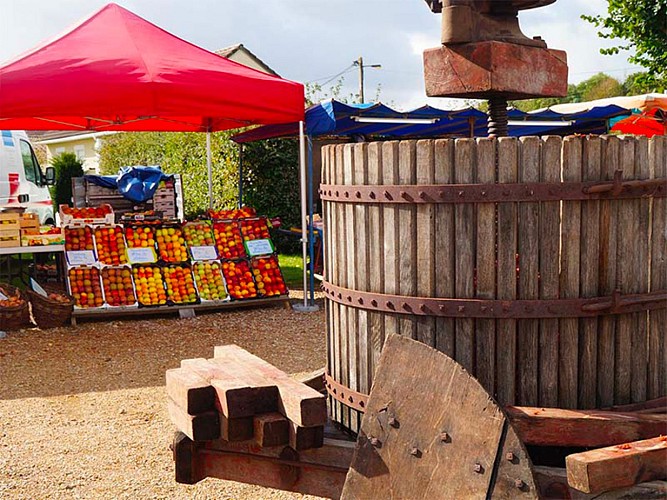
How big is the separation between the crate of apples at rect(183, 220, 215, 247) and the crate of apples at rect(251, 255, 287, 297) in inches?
25.0

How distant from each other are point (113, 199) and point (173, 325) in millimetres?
4917

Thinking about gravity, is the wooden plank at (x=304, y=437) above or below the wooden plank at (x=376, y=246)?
below

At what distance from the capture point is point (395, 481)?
8.80 ft

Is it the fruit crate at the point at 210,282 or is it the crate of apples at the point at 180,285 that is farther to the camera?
the fruit crate at the point at 210,282

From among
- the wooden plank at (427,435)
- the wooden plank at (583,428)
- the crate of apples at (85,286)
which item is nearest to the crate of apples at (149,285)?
the crate of apples at (85,286)

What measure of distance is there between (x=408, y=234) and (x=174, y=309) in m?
6.58

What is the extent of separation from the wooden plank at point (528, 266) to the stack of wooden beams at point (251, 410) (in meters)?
0.80

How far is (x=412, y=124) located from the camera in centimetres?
1176

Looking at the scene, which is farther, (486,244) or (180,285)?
(180,285)

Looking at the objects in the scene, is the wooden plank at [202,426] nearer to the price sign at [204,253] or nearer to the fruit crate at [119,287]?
the fruit crate at [119,287]

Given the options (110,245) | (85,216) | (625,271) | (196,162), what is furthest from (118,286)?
(196,162)

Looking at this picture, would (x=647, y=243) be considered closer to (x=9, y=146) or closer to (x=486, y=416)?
(x=486, y=416)

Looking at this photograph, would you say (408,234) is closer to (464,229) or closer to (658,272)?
(464,229)

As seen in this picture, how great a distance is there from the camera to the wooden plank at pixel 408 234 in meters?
3.07
